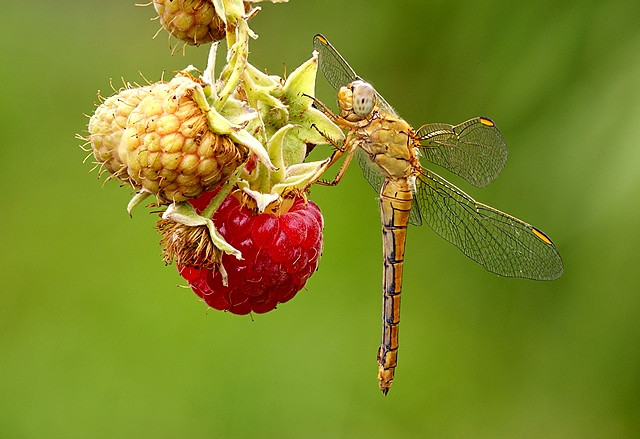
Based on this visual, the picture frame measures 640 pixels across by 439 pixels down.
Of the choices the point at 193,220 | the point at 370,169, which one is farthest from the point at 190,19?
the point at 370,169

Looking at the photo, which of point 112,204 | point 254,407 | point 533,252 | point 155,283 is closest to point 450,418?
point 254,407

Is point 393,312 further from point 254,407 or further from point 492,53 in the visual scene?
point 492,53

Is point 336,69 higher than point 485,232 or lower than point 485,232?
higher

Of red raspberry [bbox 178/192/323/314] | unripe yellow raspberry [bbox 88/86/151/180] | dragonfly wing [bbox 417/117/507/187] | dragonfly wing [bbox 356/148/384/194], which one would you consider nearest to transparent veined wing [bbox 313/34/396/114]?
dragonfly wing [bbox 356/148/384/194]

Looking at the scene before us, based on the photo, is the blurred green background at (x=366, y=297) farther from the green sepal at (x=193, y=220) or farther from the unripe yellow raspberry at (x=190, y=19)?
the green sepal at (x=193, y=220)

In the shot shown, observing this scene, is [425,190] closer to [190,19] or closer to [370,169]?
[370,169]

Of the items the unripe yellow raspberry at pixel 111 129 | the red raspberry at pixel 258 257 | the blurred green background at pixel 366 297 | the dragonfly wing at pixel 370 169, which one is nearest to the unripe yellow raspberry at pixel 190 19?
the unripe yellow raspberry at pixel 111 129

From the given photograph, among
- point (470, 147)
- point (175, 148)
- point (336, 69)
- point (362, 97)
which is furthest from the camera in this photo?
point (470, 147)
